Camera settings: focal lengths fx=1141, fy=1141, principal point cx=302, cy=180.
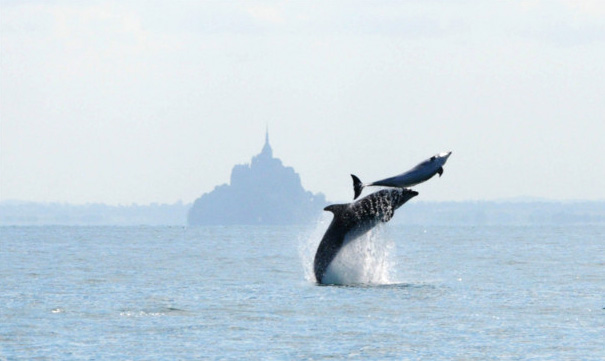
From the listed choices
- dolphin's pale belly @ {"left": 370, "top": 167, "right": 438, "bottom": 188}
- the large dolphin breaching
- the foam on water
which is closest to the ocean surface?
the foam on water

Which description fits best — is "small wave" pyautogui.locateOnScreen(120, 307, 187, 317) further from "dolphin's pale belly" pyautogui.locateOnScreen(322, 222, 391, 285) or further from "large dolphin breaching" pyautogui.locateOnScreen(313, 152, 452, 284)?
"dolphin's pale belly" pyautogui.locateOnScreen(322, 222, 391, 285)

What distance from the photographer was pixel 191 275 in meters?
61.7

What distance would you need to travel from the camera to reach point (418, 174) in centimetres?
3888

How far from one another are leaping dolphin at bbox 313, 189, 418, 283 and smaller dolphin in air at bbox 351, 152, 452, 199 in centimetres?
412

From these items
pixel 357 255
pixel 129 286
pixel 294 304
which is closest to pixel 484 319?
pixel 294 304

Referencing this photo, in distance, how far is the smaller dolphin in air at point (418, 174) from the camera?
38844 mm

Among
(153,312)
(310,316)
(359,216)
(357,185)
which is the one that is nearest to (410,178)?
(357,185)

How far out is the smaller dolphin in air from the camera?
3884cm

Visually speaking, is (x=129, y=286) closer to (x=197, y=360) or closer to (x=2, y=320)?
(x=2, y=320)

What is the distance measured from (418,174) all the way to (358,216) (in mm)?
5771

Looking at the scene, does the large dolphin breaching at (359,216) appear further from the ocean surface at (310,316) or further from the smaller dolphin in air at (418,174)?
the smaller dolphin in air at (418,174)

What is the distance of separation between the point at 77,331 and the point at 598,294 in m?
23.4

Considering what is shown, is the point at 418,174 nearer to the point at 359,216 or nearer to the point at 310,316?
the point at 359,216

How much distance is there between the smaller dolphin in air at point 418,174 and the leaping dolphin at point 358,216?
4119 millimetres
